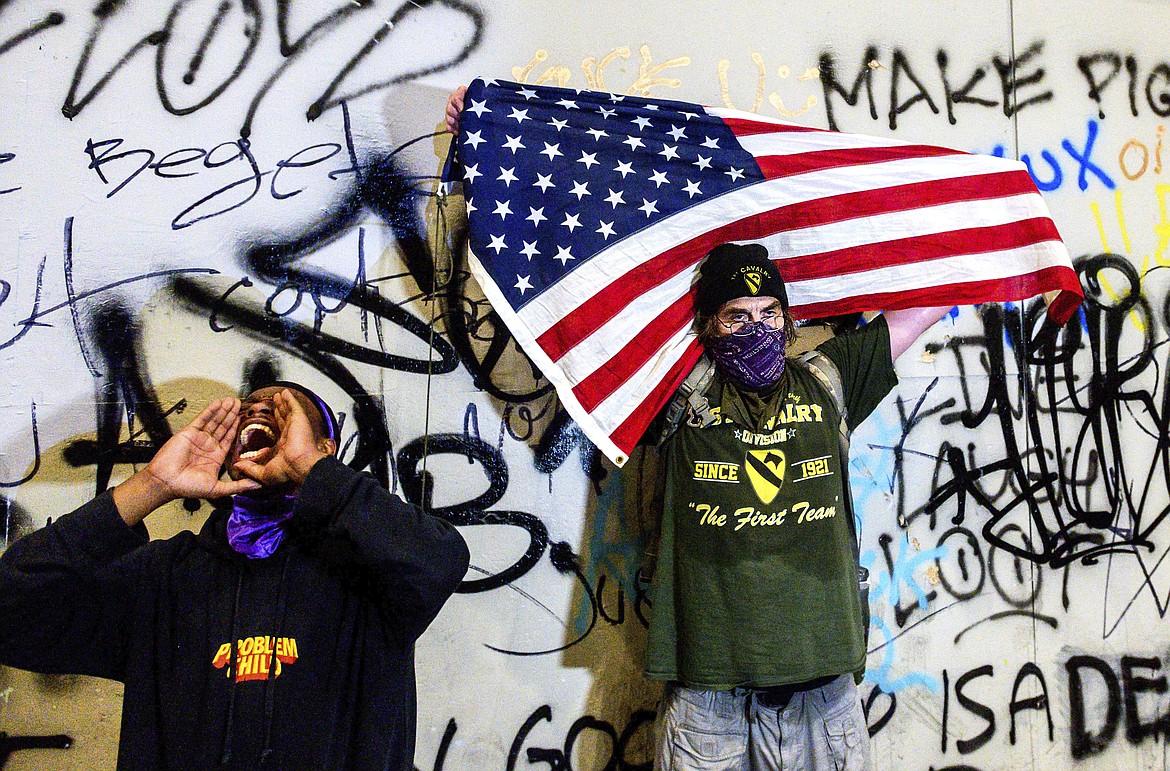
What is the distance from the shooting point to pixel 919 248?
2.50 meters


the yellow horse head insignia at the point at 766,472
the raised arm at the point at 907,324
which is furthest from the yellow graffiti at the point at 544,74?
the yellow horse head insignia at the point at 766,472

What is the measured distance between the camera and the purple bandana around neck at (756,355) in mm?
2285

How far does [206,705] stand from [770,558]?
145 cm

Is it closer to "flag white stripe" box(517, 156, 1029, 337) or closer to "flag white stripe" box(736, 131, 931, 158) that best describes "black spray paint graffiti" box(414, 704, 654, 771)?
"flag white stripe" box(517, 156, 1029, 337)

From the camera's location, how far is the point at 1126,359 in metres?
3.26

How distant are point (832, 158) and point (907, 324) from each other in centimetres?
58

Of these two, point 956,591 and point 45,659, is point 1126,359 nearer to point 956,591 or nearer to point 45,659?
point 956,591

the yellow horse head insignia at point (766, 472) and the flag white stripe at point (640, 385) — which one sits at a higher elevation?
the flag white stripe at point (640, 385)

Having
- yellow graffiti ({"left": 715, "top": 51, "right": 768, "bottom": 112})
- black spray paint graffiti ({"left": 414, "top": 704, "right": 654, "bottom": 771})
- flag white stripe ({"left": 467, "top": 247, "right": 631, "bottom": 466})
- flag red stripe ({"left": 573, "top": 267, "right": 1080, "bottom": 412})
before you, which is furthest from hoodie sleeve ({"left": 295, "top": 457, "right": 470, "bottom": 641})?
yellow graffiti ({"left": 715, "top": 51, "right": 768, "bottom": 112})

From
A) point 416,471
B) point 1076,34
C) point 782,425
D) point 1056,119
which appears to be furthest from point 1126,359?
point 416,471

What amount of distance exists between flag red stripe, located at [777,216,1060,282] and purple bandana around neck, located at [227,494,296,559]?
5.33ft

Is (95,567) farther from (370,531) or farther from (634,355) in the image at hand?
(634,355)

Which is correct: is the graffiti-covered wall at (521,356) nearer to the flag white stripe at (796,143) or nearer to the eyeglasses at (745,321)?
the flag white stripe at (796,143)

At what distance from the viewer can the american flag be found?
2.32 metres
